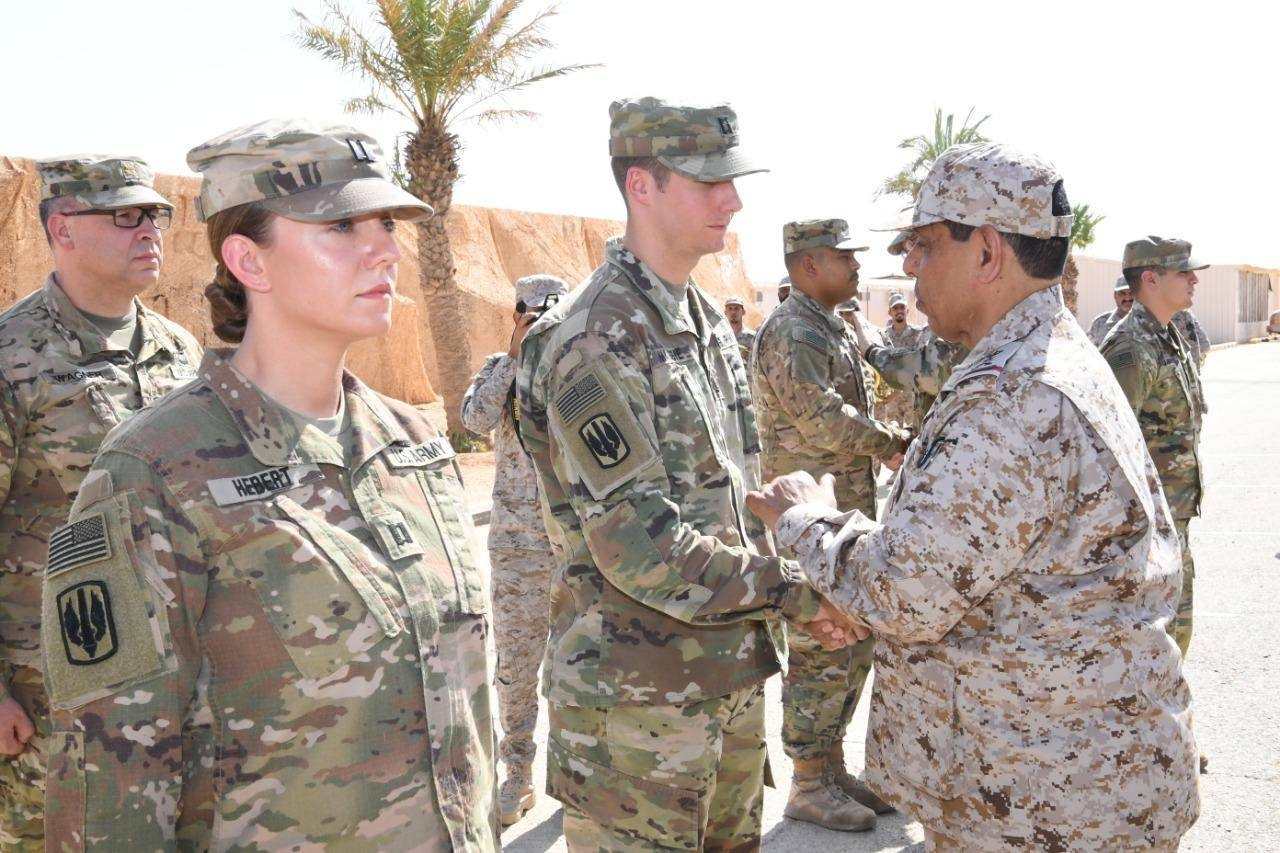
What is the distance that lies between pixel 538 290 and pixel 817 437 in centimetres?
140

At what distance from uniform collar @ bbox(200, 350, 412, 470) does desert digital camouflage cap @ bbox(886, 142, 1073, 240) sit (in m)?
1.34

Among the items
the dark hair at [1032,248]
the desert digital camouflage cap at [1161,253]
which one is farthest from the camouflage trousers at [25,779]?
the desert digital camouflage cap at [1161,253]

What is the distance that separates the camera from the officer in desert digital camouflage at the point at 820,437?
4250 mm

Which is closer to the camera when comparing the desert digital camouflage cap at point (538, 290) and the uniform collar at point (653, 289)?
the uniform collar at point (653, 289)

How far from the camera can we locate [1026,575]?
220cm

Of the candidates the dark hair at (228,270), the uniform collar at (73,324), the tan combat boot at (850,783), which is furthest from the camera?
the tan combat boot at (850,783)

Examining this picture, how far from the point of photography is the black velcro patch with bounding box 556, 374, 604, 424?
248 centimetres

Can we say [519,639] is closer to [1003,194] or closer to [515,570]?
[515,570]

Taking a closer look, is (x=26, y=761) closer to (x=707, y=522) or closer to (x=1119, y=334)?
(x=707, y=522)

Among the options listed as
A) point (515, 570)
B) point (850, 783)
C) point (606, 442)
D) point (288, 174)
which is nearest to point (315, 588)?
point (288, 174)

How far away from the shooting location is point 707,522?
8.65 ft

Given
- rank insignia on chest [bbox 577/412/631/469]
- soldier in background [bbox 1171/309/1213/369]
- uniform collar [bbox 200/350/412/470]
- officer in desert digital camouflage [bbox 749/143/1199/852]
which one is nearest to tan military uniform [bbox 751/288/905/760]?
officer in desert digital camouflage [bbox 749/143/1199/852]

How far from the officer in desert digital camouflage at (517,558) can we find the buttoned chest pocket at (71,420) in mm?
1593

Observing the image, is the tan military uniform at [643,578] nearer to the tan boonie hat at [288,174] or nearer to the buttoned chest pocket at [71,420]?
the tan boonie hat at [288,174]
